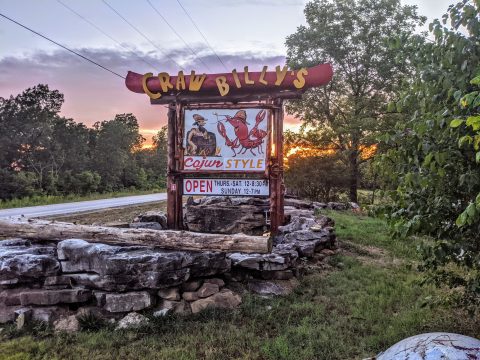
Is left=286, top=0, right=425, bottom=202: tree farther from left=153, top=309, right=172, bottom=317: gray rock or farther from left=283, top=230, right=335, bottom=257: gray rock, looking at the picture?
left=153, top=309, right=172, bottom=317: gray rock

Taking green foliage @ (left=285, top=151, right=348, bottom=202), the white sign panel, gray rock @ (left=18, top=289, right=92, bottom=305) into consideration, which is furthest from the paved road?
green foliage @ (left=285, top=151, right=348, bottom=202)

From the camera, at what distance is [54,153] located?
35.8m

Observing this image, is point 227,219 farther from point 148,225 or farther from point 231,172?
point 148,225

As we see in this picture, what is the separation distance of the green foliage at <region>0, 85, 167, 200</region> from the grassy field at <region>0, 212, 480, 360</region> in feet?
87.3

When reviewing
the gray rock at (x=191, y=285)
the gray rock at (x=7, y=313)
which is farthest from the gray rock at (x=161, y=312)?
the gray rock at (x=7, y=313)

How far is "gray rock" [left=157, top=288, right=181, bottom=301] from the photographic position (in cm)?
629

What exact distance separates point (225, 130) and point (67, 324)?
6.07 meters

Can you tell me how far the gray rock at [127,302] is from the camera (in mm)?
5938

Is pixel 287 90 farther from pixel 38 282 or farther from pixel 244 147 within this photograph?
pixel 38 282

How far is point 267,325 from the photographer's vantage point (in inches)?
221

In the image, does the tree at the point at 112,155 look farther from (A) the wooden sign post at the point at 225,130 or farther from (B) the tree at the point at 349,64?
(A) the wooden sign post at the point at 225,130

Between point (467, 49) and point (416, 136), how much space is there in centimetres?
91

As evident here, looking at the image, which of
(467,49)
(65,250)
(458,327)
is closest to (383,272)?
(458,327)

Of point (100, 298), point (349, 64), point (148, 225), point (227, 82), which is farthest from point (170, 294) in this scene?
point (349, 64)
